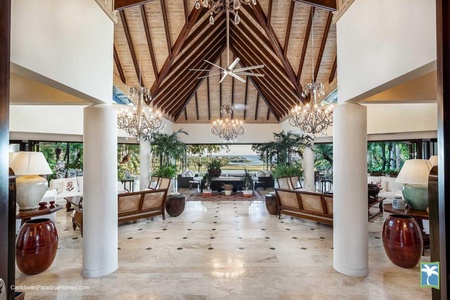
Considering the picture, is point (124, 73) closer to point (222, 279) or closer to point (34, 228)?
point (34, 228)

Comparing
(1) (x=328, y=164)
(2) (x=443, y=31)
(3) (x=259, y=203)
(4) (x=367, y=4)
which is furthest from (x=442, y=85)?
(1) (x=328, y=164)

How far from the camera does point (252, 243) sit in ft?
17.2

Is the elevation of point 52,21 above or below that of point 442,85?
above

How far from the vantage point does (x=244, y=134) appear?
1483cm

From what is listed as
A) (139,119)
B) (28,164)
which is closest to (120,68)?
(139,119)

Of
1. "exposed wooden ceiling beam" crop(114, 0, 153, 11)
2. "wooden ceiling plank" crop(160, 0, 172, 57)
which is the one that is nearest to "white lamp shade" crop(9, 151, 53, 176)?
"exposed wooden ceiling beam" crop(114, 0, 153, 11)

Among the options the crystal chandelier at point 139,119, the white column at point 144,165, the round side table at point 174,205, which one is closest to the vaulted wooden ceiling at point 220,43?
the crystal chandelier at point 139,119

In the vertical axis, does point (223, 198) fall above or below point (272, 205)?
below

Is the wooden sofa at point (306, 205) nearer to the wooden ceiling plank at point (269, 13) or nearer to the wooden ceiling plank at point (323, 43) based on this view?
the wooden ceiling plank at point (323, 43)

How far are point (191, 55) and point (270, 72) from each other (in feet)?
11.0

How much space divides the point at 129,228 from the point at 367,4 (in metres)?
6.86

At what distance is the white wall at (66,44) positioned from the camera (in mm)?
2307

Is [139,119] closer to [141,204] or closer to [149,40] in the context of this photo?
[141,204]

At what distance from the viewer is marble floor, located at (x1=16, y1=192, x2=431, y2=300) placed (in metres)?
3.37
